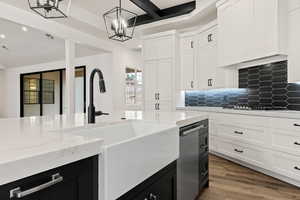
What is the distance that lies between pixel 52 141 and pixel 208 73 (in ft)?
13.6

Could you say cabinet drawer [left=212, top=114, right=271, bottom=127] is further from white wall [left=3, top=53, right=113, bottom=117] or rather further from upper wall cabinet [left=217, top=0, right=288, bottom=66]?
white wall [left=3, top=53, right=113, bottom=117]

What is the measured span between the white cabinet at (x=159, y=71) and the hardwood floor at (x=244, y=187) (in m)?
2.29

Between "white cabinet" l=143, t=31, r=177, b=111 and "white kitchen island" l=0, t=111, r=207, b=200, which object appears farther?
"white cabinet" l=143, t=31, r=177, b=111

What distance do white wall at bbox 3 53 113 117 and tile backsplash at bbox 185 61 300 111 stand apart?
3021 millimetres

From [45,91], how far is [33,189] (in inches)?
315

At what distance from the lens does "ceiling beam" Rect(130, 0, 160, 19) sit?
4.28m

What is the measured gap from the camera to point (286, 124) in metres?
Answer: 2.53

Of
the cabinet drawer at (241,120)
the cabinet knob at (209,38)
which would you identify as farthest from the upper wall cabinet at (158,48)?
the cabinet drawer at (241,120)

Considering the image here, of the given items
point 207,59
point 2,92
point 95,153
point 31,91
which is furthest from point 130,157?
point 2,92

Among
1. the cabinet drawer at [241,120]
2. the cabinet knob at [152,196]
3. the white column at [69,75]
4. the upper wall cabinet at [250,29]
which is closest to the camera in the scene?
the cabinet knob at [152,196]

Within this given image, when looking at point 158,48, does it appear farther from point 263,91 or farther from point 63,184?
point 63,184

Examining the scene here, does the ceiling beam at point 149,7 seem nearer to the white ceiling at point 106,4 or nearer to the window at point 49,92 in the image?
the white ceiling at point 106,4

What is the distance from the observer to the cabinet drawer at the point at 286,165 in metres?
2.42

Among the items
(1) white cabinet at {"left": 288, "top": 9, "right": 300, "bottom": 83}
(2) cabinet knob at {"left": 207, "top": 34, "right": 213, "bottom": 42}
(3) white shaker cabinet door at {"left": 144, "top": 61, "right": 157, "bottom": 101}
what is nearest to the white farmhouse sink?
(1) white cabinet at {"left": 288, "top": 9, "right": 300, "bottom": 83}
